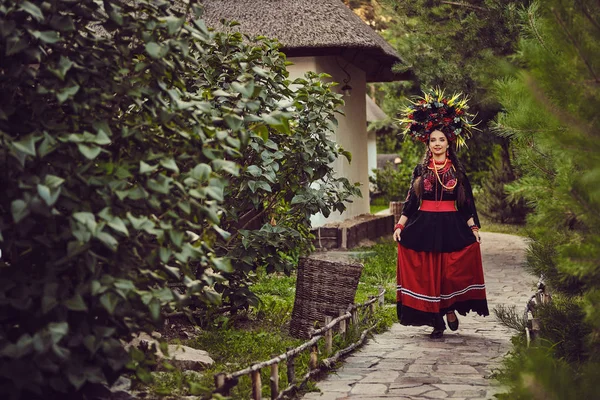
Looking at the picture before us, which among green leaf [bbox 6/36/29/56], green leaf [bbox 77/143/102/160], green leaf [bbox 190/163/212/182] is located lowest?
green leaf [bbox 190/163/212/182]

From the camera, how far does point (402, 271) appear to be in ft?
24.1

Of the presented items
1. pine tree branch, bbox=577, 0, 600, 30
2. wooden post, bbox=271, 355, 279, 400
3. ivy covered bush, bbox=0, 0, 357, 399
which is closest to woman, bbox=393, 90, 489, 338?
wooden post, bbox=271, 355, 279, 400

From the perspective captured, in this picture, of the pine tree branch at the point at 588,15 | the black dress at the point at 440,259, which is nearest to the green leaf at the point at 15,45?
the pine tree branch at the point at 588,15

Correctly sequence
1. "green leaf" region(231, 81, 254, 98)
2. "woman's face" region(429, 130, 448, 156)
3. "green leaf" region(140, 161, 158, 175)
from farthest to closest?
"woman's face" region(429, 130, 448, 156)
"green leaf" region(231, 81, 254, 98)
"green leaf" region(140, 161, 158, 175)

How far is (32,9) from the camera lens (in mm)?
3395

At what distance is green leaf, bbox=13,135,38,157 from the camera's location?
336 cm

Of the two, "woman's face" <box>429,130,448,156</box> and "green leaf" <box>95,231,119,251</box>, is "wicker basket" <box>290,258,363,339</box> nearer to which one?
"woman's face" <box>429,130,448,156</box>

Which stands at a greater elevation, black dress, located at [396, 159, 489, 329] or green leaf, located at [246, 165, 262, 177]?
green leaf, located at [246, 165, 262, 177]

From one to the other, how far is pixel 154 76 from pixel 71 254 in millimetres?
961

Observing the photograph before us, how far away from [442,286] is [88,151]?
14.4ft

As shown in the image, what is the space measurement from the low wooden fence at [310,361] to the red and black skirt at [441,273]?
48 centimetres

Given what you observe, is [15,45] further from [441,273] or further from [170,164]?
[441,273]

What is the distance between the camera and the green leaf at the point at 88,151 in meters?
3.48

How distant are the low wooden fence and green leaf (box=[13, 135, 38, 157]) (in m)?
1.57
